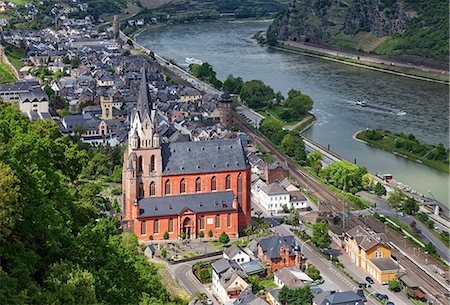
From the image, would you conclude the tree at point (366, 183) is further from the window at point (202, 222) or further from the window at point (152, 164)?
the window at point (152, 164)

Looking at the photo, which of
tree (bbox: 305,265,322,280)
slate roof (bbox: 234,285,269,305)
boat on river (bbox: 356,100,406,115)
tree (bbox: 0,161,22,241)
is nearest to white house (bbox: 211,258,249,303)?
slate roof (bbox: 234,285,269,305)

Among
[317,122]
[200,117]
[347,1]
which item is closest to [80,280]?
[200,117]

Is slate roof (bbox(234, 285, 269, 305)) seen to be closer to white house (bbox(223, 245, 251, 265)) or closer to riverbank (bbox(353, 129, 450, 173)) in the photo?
white house (bbox(223, 245, 251, 265))

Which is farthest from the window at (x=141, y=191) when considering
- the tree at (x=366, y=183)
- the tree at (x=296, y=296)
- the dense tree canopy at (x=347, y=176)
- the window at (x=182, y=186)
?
the tree at (x=366, y=183)

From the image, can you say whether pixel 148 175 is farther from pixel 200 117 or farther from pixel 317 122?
pixel 317 122

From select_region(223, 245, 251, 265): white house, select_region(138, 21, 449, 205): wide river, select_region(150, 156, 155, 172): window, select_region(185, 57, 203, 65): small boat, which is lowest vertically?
select_region(138, 21, 449, 205): wide river

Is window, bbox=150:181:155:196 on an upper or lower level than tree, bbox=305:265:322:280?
upper
